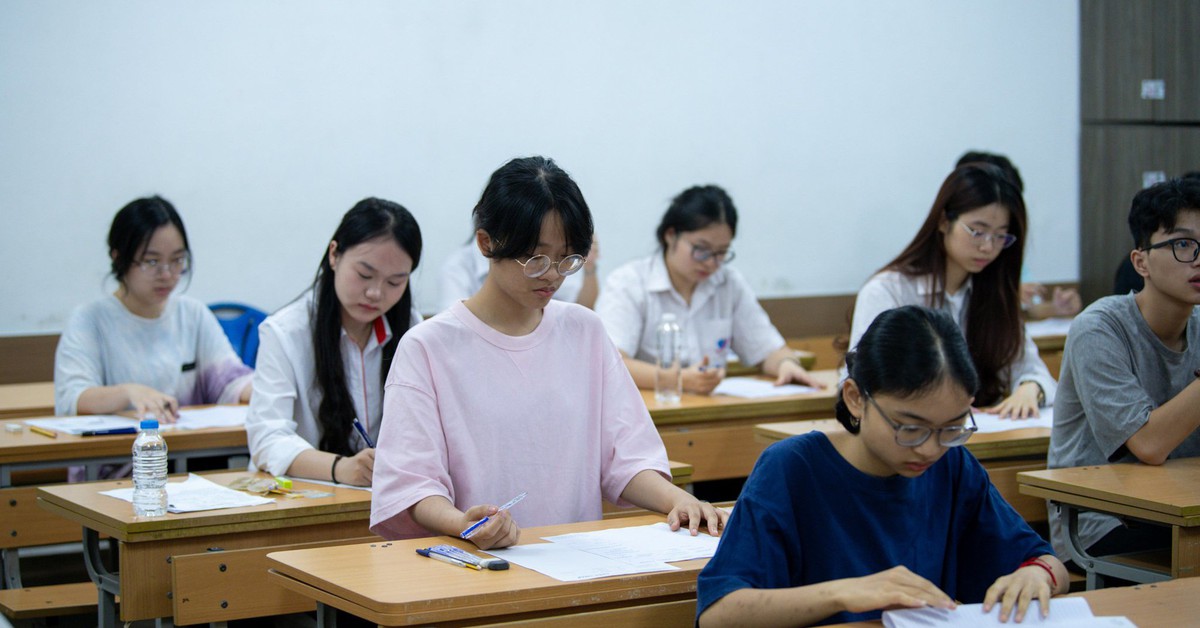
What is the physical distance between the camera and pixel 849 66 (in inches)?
249

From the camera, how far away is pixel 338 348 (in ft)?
9.70

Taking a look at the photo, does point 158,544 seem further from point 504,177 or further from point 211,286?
point 211,286

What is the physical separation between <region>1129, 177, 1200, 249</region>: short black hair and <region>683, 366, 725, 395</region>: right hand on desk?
148 centimetres

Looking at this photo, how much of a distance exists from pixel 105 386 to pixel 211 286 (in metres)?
1.33

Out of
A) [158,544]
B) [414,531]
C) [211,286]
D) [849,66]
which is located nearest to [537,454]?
[414,531]

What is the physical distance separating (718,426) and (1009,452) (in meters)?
0.92

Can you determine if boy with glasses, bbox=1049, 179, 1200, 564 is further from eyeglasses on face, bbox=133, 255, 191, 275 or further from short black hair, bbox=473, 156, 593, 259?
eyeglasses on face, bbox=133, 255, 191, 275

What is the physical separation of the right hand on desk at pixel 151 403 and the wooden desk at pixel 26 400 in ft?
2.02

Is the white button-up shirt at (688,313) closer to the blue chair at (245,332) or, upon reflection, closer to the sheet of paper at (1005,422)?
the sheet of paper at (1005,422)

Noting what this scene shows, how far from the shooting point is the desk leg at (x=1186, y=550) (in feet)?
7.55

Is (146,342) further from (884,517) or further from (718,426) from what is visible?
(884,517)

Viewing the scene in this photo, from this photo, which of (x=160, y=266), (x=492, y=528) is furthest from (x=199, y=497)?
(x=160, y=266)

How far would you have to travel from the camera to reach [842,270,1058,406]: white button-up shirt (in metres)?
3.72

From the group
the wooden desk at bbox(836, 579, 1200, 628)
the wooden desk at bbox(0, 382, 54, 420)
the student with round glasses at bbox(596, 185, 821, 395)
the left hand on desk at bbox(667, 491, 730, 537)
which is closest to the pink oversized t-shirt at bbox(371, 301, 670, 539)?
the left hand on desk at bbox(667, 491, 730, 537)
